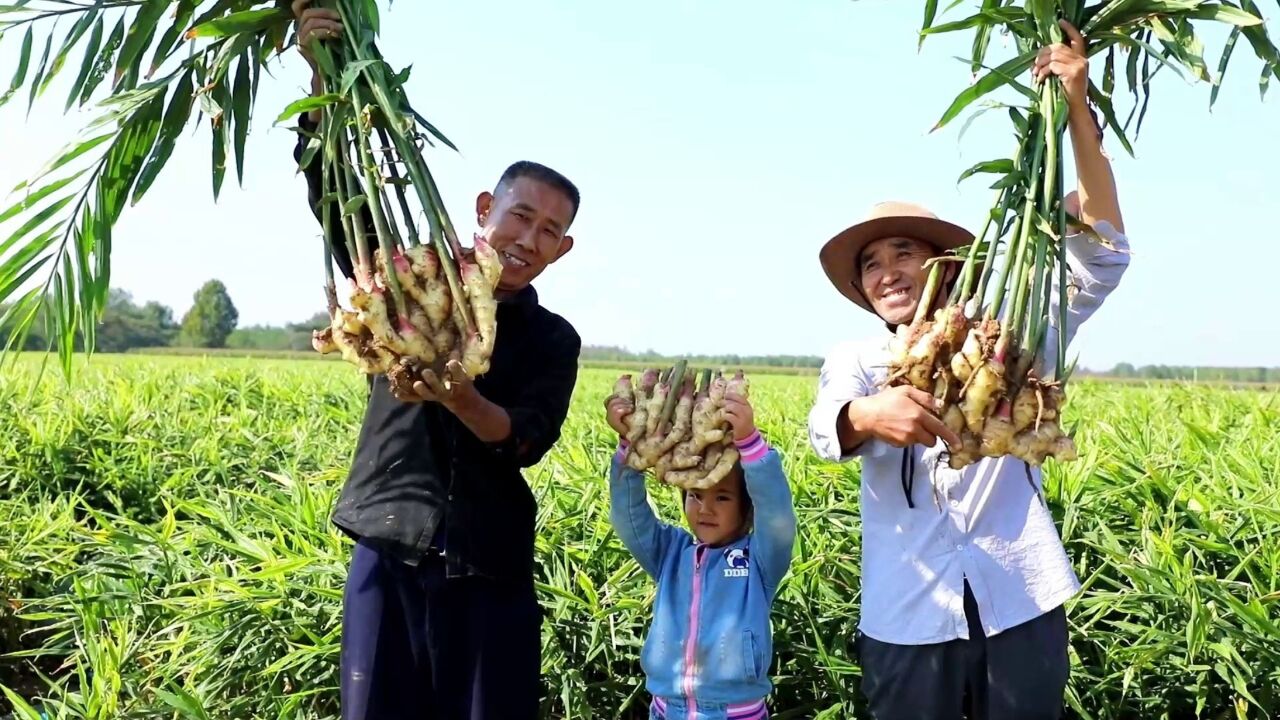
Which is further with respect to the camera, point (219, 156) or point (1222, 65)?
point (219, 156)

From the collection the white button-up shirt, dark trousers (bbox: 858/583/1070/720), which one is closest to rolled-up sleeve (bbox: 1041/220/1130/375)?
the white button-up shirt

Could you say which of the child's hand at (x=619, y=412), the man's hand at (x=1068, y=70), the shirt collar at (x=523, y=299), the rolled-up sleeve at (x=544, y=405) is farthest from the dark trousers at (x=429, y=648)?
the man's hand at (x=1068, y=70)

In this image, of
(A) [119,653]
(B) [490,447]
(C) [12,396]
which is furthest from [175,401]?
(B) [490,447]

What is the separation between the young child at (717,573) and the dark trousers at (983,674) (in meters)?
0.27

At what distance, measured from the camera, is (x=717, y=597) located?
204 centimetres

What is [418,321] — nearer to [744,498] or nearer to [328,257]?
[328,257]

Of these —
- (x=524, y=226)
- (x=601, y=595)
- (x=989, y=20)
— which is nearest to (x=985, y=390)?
(x=989, y=20)

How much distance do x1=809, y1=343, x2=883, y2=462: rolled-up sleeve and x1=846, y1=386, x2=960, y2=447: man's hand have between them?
14cm

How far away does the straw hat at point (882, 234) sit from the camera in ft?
6.37

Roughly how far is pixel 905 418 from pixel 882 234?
1.92 ft

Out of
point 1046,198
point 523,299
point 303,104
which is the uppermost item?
point 303,104

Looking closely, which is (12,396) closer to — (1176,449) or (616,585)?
(616,585)

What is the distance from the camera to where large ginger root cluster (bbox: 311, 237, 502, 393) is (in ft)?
4.99

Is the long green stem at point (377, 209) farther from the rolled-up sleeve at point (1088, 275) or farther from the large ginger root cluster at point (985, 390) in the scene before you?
the rolled-up sleeve at point (1088, 275)
